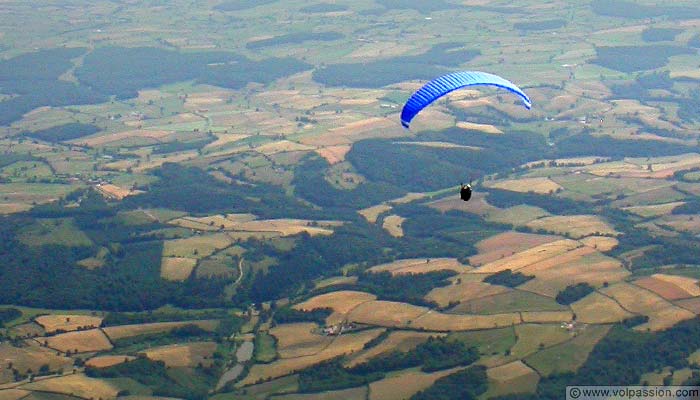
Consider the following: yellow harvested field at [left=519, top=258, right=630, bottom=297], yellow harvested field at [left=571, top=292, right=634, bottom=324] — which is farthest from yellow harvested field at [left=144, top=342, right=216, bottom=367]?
yellow harvested field at [left=571, top=292, right=634, bottom=324]

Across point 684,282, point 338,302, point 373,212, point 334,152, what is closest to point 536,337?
point 684,282

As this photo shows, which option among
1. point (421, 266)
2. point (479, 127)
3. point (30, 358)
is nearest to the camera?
point (30, 358)

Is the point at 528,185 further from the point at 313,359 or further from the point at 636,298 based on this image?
the point at 313,359

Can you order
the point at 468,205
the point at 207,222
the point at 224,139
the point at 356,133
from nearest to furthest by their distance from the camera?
the point at 207,222 → the point at 468,205 → the point at 356,133 → the point at 224,139

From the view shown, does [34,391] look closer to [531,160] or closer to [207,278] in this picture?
[207,278]

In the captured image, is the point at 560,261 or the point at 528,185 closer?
the point at 560,261

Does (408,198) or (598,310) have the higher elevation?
(598,310)

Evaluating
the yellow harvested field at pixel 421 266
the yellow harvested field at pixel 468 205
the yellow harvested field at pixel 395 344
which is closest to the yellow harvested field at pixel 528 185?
the yellow harvested field at pixel 468 205
